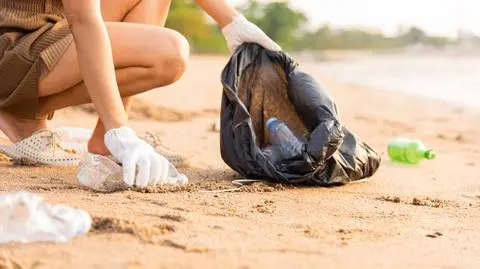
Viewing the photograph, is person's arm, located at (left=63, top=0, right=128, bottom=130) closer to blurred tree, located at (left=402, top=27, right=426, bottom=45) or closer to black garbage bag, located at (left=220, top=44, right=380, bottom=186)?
black garbage bag, located at (left=220, top=44, right=380, bottom=186)

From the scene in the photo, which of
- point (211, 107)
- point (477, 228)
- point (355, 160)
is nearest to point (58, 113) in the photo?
point (211, 107)

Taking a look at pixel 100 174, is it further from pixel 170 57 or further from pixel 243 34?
pixel 243 34

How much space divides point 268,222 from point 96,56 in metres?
0.86

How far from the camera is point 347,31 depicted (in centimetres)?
6456

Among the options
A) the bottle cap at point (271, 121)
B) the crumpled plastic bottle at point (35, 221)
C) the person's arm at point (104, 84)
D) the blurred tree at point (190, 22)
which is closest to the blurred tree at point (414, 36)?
the blurred tree at point (190, 22)

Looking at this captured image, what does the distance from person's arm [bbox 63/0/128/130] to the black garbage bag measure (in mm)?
611

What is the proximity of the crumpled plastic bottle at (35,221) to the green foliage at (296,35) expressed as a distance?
4622 cm

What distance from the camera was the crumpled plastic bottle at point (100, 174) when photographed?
2738mm

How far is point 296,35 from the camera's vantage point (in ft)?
215

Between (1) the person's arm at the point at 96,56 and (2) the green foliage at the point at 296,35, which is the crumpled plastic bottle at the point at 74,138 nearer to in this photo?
(1) the person's arm at the point at 96,56

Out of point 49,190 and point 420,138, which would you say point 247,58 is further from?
point 420,138

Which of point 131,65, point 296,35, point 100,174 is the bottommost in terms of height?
point 296,35

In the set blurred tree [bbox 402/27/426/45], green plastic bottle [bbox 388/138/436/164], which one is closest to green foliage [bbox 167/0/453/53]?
blurred tree [bbox 402/27/426/45]

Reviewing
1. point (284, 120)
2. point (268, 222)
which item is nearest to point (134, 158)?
point (268, 222)
